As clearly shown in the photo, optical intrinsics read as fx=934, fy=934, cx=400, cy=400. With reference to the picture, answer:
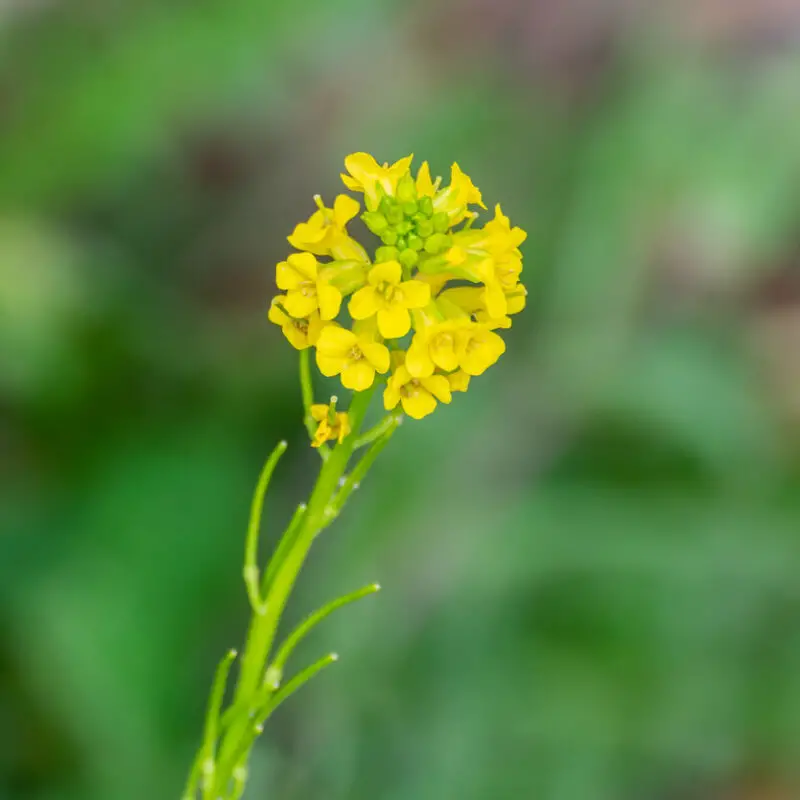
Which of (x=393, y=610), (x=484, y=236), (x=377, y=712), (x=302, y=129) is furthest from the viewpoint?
(x=302, y=129)

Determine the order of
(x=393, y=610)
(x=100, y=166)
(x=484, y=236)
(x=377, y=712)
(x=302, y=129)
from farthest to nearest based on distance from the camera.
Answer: (x=302, y=129), (x=100, y=166), (x=393, y=610), (x=377, y=712), (x=484, y=236)

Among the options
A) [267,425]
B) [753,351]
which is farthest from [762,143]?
[267,425]

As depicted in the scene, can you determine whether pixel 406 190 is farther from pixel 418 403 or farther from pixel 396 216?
pixel 418 403

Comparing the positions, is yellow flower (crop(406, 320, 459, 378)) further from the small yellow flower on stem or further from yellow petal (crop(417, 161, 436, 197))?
yellow petal (crop(417, 161, 436, 197))

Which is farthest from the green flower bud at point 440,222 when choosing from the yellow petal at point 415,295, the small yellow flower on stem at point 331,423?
the small yellow flower on stem at point 331,423

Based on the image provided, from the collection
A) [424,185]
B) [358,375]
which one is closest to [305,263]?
[358,375]

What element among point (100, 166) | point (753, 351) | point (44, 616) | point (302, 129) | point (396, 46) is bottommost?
point (44, 616)

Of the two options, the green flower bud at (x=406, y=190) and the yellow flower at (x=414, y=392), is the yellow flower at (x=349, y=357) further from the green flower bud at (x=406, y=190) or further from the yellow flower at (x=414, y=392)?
the green flower bud at (x=406, y=190)

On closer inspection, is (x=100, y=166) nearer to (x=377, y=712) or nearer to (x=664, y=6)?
(x=377, y=712)

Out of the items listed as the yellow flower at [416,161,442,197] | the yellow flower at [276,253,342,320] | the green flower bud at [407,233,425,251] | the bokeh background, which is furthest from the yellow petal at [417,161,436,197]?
the bokeh background
